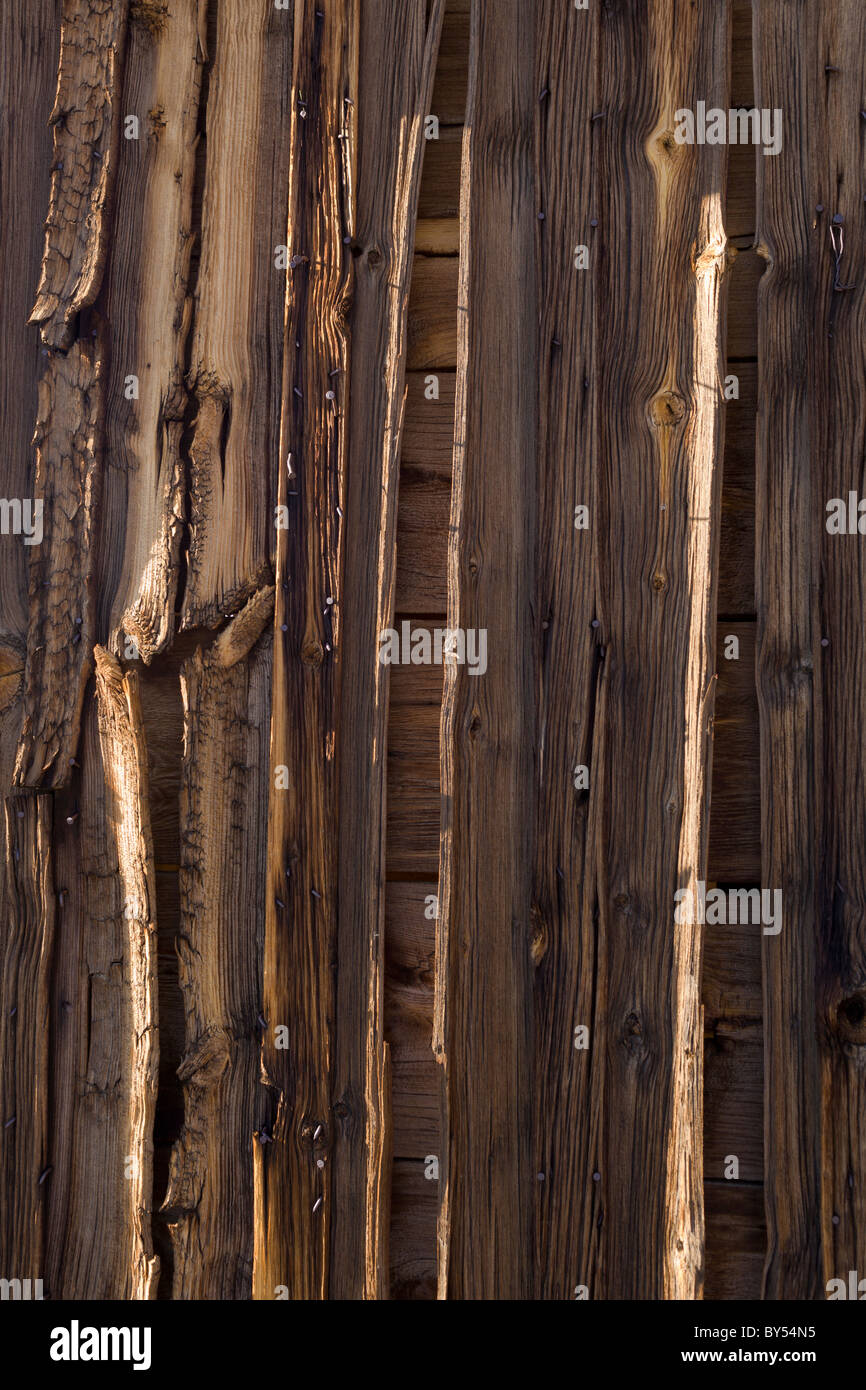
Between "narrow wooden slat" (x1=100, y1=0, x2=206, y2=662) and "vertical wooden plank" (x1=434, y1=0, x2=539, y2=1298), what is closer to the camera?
"vertical wooden plank" (x1=434, y1=0, x2=539, y2=1298)

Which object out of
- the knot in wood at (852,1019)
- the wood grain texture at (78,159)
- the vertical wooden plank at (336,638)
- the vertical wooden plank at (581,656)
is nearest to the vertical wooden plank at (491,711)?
the vertical wooden plank at (581,656)

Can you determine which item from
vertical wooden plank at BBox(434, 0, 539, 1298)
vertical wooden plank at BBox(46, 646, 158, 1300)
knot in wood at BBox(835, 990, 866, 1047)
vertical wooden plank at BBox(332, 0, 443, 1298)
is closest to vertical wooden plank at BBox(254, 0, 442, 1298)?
vertical wooden plank at BBox(332, 0, 443, 1298)

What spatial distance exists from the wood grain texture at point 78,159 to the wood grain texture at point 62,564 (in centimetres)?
9

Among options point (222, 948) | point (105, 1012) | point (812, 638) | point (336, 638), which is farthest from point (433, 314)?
point (105, 1012)

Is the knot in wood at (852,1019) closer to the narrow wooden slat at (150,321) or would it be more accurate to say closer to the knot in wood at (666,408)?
the knot in wood at (666,408)

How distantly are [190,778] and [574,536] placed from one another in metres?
0.75

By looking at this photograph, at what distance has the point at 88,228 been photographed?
1.54m

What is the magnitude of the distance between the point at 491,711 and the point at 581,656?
0.17 metres

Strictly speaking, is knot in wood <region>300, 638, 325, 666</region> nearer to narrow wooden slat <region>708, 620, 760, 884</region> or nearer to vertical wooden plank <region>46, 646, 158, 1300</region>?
vertical wooden plank <region>46, 646, 158, 1300</region>

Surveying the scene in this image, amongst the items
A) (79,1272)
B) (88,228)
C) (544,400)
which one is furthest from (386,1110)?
(88,228)

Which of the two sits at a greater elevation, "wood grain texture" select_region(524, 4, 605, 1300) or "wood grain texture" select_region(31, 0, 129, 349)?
"wood grain texture" select_region(31, 0, 129, 349)

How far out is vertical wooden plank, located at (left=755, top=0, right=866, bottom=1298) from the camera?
1.34 meters

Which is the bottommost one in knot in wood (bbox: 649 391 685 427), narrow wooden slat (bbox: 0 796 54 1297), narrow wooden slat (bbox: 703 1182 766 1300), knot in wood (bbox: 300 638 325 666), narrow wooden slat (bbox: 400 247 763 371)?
narrow wooden slat (bbox: 703 1182 766 1300)

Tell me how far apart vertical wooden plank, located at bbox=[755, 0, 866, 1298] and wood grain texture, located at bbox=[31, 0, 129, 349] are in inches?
43.4
